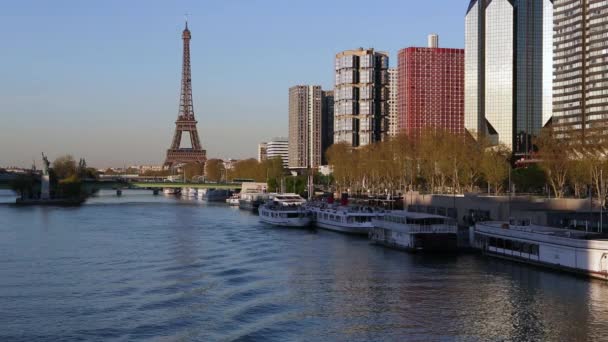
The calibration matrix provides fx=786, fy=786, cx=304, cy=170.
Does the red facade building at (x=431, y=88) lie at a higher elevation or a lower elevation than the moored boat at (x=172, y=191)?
higher

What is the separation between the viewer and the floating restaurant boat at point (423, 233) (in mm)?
48000

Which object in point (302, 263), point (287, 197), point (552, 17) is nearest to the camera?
point (302, 263)

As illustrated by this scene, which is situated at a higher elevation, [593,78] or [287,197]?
[593,78]

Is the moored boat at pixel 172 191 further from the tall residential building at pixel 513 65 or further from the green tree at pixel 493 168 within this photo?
the green tree at pixel 493 168

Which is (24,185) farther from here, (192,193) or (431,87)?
(431,87)

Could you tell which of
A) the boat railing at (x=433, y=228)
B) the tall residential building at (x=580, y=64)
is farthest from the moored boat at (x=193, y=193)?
the boat railing at (x=433, y=228)

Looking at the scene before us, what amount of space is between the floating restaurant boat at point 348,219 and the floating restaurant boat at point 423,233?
730 cm

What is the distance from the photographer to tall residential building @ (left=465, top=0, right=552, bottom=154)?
142 metres

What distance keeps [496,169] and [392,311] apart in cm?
5326

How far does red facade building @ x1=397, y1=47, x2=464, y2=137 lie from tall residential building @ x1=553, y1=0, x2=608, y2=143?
42644mm

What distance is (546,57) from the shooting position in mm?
143125

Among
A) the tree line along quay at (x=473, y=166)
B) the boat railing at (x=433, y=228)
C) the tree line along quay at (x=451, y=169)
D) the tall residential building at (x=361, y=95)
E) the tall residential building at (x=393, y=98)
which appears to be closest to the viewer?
the boat railing at (x=433, y=228)

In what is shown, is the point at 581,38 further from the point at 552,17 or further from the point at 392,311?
the point at 392,311

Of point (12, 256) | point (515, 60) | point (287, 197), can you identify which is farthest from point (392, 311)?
point (515, 60)
